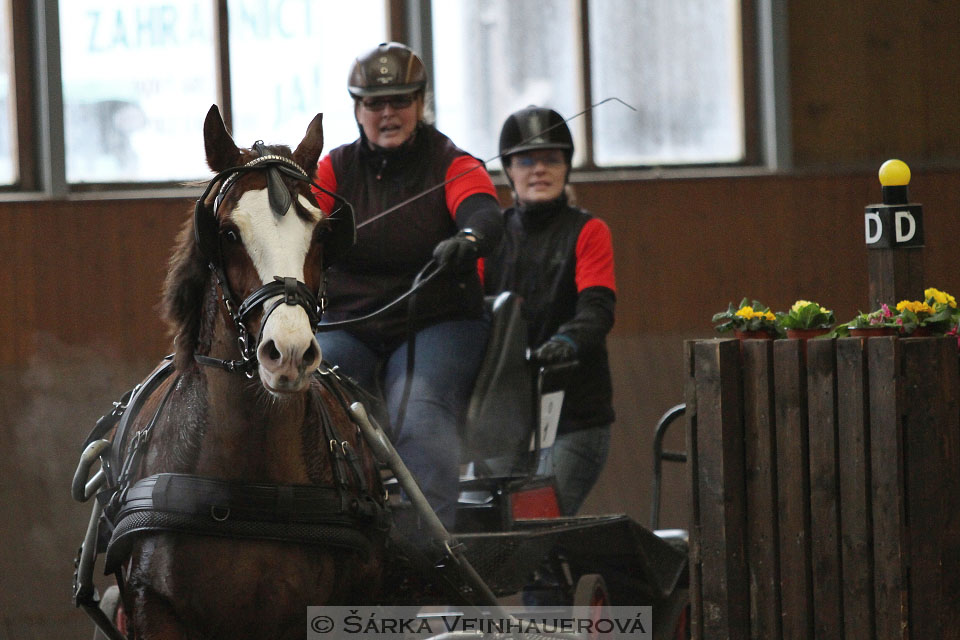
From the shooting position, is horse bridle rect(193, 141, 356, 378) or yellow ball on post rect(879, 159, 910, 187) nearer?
horse bridle rect(193, 141, 356, 378)

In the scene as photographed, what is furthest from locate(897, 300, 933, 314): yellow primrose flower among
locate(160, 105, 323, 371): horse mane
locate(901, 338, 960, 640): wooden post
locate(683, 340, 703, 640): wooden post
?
locate(160, 105, 323, 371): horse mane

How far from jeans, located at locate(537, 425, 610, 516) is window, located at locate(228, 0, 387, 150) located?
2.56 metres

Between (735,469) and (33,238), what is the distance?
13.6 feet

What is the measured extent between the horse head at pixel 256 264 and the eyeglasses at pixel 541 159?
1941mm

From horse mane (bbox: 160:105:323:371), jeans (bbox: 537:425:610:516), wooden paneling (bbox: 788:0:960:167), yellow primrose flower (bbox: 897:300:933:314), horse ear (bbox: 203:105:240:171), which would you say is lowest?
jeans (bbox: 537:425:610:516)

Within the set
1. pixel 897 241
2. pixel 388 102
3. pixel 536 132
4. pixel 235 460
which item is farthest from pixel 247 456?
pixel 536 132

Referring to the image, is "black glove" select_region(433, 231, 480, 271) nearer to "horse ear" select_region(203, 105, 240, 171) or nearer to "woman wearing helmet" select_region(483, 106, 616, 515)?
"horse ear" select_region(203, 105, 240, 171)

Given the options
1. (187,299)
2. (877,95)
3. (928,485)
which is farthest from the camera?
(877,95)

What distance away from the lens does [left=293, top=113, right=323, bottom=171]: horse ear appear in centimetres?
270

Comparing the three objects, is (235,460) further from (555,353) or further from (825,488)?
(555,353)

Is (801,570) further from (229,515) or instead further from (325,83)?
(325,83)

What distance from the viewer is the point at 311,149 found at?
2.73m

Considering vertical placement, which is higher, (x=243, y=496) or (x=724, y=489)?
(x=243, y=496)

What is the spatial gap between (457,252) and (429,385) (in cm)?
43
